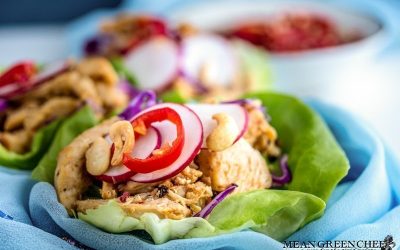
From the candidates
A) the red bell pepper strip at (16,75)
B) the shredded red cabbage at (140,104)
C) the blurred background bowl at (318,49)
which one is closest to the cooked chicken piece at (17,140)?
the red bell pepper strip at (16,75)

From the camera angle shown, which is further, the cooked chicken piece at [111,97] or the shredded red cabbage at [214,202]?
the cooked chicken piece at [111,97]

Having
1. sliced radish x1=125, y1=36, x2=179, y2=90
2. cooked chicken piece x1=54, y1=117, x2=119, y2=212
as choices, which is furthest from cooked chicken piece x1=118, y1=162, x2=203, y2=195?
sliced radish x1=125, y1=36, x2=179, y2=90

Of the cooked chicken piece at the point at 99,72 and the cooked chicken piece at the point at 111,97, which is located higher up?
the cooked chicken piece at the point at 99,72

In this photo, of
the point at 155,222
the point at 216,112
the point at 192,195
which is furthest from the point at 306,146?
the point at 155,222

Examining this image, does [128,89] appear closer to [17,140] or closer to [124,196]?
[17,140]

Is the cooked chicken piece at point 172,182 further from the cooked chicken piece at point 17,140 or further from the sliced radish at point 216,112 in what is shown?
the cooked chicken piece at point 17,140

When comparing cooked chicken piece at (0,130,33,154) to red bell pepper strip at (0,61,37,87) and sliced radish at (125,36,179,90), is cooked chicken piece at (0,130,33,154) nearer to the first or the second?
red bell pepper strip at (0,61,37,87)
